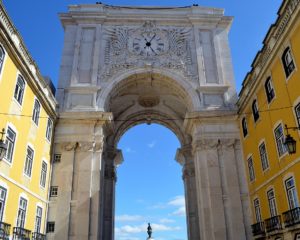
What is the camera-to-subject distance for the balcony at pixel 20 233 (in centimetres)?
1574

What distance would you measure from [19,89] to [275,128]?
14.0m

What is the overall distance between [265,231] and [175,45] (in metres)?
16.8

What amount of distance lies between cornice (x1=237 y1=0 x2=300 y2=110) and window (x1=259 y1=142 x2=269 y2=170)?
3.84 m

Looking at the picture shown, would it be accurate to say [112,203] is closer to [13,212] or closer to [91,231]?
[91,231]

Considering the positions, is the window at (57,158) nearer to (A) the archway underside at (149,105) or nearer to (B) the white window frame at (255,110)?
(A) the archway underside at (149,105)

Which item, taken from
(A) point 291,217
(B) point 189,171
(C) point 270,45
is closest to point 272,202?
(A) point 291,217

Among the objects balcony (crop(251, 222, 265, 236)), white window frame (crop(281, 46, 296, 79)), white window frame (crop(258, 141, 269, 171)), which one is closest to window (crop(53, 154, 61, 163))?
white window frame (crop(258, 141, 269, 171))

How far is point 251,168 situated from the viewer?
72.1 ft

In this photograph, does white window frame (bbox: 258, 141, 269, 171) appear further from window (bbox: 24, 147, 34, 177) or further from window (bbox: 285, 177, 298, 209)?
window (bbox: 24, 147, 34, 177)

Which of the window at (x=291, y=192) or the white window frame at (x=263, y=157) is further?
the white window frame at (x=263, y=157)

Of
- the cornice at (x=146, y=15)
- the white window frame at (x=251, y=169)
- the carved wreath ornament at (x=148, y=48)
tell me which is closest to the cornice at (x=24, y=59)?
the carved wreath ornament at (x=148, y=48)

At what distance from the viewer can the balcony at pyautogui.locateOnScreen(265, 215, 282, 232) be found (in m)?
16.4

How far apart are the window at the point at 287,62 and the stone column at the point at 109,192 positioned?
18.7m

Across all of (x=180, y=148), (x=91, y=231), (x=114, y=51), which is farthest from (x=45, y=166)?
(x=180, y=148)
